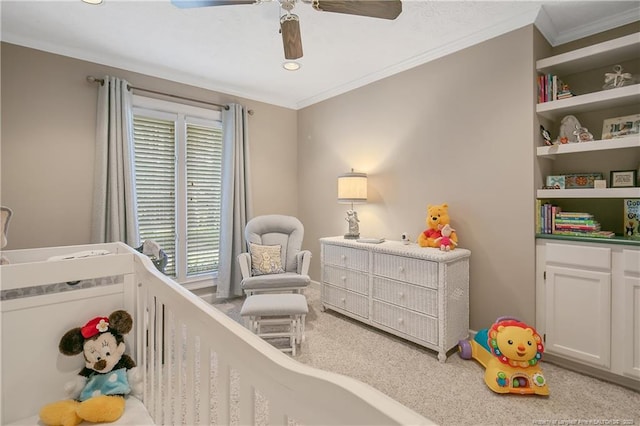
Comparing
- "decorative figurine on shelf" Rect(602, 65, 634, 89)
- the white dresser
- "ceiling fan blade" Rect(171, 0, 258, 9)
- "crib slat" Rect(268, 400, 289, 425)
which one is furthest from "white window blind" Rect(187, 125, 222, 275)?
"decorative figurine on shelf" Rect(602, 65, 634, 89)

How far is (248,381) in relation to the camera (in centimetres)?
74

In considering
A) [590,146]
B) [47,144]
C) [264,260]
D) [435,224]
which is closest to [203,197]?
[264,260]

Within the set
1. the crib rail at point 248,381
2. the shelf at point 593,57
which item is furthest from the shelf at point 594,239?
the crib rail at point 248,381

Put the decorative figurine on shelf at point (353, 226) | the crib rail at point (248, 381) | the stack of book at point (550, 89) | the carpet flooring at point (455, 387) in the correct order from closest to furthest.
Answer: the crib rail at point (248, 381) → the carpet flooring at point (455, 387) → the stack of book at point (550, 89) → the decorative figurine on shelf at point (353, 226)

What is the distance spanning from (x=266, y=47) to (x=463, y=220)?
233 centimetres

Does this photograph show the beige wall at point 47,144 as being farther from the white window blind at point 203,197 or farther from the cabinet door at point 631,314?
the cabinet door at point 631,314

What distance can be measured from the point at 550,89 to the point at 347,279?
2.29 meters

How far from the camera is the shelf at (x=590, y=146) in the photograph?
195cm

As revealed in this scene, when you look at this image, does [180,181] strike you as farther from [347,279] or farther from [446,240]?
[446,240]

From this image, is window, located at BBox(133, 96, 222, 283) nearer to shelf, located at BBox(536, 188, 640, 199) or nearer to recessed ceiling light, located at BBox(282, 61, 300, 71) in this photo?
recessed ceiling light, located at BBox(282, 61, 300, 71)

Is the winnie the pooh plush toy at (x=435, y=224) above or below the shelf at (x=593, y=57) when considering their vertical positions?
below

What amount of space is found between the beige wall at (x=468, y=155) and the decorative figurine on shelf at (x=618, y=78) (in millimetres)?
468

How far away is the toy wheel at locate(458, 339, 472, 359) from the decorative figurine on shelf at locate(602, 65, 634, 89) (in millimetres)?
2117

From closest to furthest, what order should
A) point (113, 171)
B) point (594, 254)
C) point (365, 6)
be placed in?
point (365, 6) → point (594, 254) → point (113, 171)
